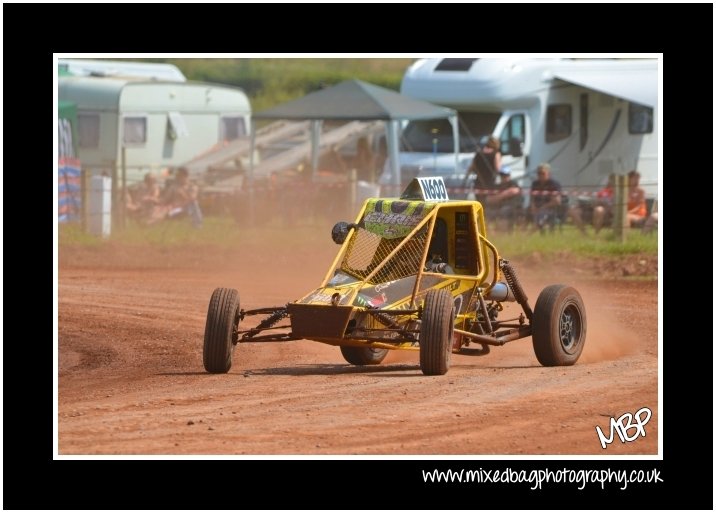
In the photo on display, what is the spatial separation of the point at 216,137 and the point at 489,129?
916cm

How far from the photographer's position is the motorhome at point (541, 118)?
Answer: 2605 cm

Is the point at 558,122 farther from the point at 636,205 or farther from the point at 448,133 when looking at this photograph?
the point at 636,205

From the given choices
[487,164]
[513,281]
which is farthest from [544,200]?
[513,281]

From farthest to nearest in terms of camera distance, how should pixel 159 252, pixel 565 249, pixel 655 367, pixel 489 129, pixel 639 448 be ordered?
pixel 489 129 → pixel 159 252 → pixel 565 249 → pixel 655 367 → pixel 639 448

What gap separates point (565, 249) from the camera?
23.0 m

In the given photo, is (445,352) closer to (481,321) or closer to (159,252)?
(481,321)

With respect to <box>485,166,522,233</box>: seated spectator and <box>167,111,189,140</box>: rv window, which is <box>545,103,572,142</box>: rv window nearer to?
<box>485,166,522,233</box>: seated spectator

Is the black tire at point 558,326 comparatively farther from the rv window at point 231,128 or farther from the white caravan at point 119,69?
the rv window at point 231,128

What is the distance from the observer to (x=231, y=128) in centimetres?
3412

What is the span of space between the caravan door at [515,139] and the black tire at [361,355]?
43.3 ft

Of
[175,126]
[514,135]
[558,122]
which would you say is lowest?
[514,135]

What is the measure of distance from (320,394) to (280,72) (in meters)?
34.2

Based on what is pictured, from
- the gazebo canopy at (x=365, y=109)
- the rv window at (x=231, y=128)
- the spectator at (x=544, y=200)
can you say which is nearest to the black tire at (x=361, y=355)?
the spectator at (x=544, y=200)

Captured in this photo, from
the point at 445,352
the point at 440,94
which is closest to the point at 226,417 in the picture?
the point at 445,352
